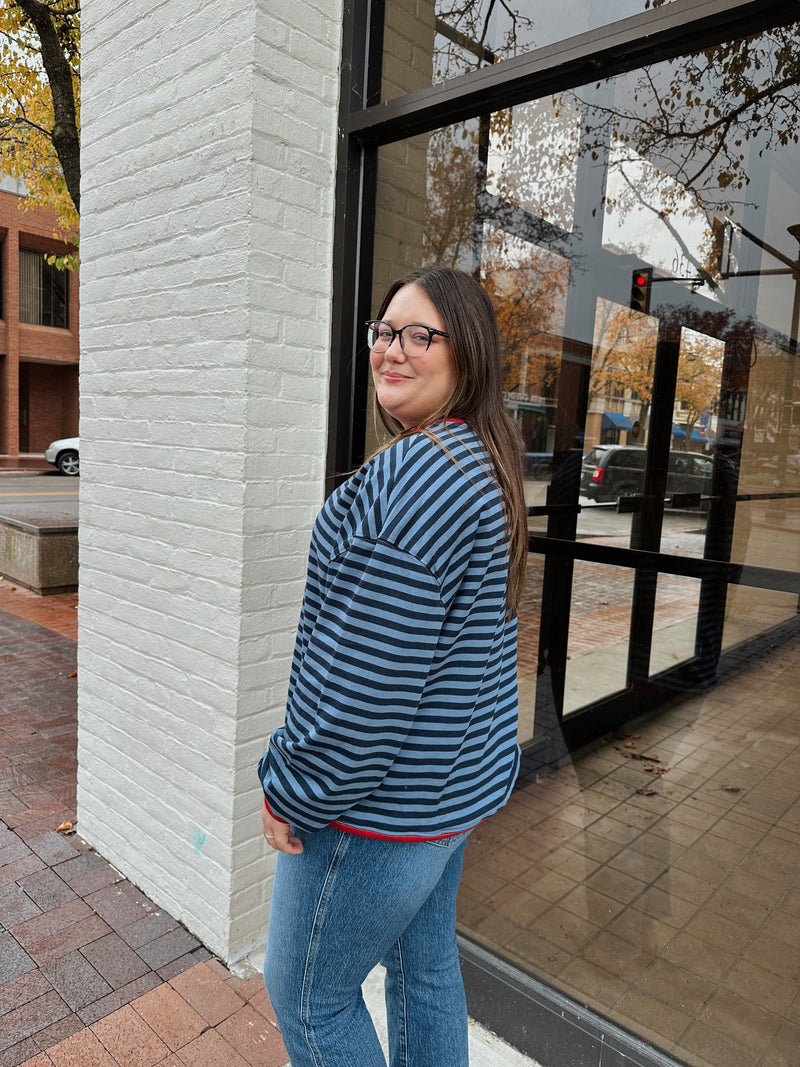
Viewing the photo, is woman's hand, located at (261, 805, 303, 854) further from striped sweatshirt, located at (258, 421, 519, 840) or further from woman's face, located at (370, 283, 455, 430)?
woman's face, located at (370, 283, 455, 430)

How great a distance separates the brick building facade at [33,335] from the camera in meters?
23.8

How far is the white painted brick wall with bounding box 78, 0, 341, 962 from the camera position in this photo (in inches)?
85.7

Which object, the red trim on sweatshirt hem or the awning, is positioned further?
the awning

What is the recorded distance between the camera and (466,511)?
116 centimetres

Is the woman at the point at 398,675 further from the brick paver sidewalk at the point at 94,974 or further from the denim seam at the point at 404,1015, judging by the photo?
the brick paver sidewalk at the point at 94,974

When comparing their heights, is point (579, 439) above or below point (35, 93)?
below

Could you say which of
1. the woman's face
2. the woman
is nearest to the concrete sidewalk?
the woman

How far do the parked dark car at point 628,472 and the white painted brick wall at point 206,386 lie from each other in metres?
0.87

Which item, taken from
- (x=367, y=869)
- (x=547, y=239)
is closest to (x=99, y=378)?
(x=547, y=239)

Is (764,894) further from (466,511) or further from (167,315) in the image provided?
(167,315)

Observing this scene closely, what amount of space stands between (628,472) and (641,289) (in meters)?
0.50

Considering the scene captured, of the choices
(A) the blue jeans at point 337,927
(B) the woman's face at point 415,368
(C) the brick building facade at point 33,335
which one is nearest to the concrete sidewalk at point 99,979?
(A) the blue jeans at point 337,927

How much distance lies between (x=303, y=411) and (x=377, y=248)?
61 centimetres

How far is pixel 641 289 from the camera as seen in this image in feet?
6.55
